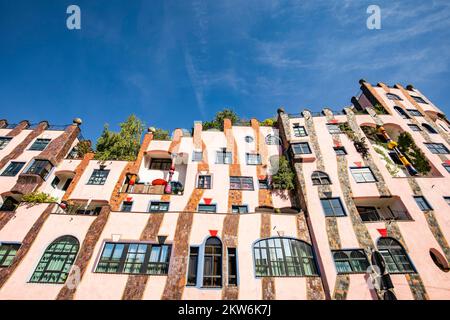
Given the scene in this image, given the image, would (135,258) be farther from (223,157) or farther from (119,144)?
(119,144)

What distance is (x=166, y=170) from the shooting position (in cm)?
2522

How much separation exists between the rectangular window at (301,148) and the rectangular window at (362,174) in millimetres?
4389

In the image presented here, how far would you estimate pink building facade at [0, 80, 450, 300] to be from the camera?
1322 cm

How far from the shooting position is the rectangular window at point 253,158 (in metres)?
23.3

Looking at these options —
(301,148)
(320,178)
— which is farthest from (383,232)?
(301,148)

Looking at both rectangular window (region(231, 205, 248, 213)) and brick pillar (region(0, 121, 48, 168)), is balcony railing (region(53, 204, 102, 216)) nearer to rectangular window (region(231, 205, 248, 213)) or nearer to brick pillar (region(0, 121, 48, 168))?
brick pillar (region(0, 121, 48, 168))

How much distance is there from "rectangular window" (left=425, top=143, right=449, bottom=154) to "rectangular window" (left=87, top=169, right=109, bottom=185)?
35.6 meters

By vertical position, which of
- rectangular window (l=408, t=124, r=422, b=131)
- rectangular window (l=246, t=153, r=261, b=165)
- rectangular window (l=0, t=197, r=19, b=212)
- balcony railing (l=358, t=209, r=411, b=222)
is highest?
rectangular window (l=408, t=124, r=422, b=131)

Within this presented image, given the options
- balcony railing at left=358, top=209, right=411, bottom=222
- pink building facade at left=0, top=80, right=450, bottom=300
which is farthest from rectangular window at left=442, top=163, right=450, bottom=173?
balcony railing at left=358, top=209, right=411, bottom=222

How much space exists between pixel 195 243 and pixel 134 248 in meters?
4.24

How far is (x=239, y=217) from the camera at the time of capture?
52.9ft

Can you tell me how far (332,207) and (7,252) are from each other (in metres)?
24.1

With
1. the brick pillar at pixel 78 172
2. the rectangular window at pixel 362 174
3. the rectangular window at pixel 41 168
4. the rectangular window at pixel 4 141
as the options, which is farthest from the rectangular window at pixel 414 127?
the rectangular window at pixel 4 141

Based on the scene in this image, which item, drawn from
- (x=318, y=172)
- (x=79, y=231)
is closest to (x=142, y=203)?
(x=79, y=231)
